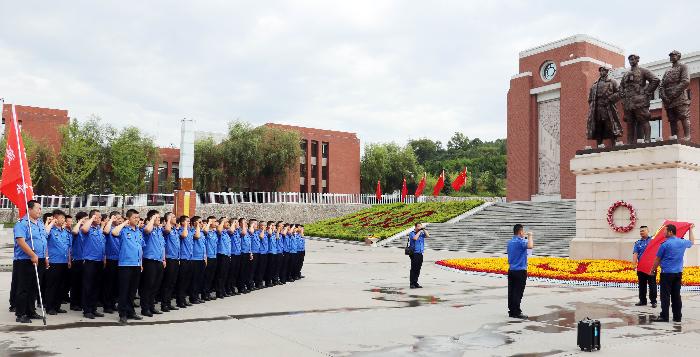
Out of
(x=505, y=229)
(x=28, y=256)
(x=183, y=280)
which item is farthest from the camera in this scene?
(x=505, y=229)

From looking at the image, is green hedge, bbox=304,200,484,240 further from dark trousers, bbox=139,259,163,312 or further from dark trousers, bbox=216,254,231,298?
dark trousers, bbox=139,259,163,312

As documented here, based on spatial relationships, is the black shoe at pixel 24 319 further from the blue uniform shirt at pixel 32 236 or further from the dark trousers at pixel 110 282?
the dark trousers at pixel 110 282

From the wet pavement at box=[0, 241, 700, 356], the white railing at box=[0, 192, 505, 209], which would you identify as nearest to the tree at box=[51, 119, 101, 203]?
the white railing at box=[0, 192, 505, 209]

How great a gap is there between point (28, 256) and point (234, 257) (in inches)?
157

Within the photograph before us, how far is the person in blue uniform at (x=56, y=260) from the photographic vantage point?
9250mm

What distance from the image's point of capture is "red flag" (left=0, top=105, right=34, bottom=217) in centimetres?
863

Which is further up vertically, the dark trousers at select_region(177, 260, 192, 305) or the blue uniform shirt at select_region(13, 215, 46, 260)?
the blue uniform shirt at select_region(13, 215, 46, 260)

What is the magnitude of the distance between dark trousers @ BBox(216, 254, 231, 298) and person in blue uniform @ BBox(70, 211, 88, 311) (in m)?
2.40

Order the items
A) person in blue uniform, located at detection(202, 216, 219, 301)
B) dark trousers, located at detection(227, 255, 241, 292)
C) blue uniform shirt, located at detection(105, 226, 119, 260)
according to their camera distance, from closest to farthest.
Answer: blue uniform shirt, located at detection(105, 226, 119, 260) < person in blue uniform, located at detection(202, 216, 219, 301) < dark trousers, located at detection(227, 255, 241, 292)

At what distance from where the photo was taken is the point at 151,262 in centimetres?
920

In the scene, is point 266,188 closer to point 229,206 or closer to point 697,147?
point 229,206

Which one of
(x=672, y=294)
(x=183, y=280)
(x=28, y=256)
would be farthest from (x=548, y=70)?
(x=28, y=256)

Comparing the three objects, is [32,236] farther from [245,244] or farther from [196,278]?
[245,244]

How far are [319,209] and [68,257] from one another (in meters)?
38.8
